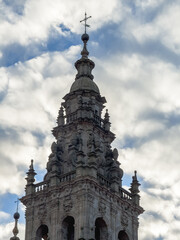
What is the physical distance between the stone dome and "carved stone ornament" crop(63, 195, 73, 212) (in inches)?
446

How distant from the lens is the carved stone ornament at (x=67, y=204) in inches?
2058

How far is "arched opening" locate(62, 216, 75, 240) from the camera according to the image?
172 ft

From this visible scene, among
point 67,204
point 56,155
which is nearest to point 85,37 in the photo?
point 56,155

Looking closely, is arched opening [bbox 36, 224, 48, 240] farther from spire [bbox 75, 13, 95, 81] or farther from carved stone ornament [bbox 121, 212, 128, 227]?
spire [bbox 75, 13, 95, 81]

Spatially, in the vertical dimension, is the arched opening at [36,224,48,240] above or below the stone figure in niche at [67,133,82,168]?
below

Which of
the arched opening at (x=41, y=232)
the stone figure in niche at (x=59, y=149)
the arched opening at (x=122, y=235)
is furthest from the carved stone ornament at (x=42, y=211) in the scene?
the arched opening at (x=122, y=235)

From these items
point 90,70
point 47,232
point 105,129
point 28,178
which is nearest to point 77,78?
point 90,70

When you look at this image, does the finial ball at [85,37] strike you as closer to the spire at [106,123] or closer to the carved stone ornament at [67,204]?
the spire at [106,123]

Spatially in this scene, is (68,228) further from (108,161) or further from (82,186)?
(108,161)

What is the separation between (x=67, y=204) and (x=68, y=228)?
74.4 inches

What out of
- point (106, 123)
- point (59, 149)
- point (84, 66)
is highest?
point (84, 66)

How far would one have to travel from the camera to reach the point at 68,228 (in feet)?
174

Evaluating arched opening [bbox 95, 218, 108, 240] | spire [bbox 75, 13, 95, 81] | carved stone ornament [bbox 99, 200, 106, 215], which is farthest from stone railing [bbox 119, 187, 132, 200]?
spire [bbox 75, 13, 95, 81]

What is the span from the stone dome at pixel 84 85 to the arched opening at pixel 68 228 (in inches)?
493
